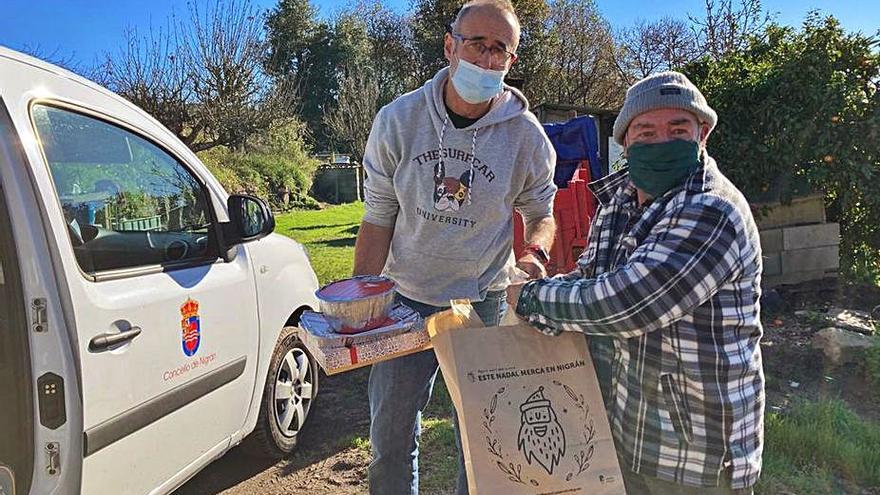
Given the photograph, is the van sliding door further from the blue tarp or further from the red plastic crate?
the blue tarp

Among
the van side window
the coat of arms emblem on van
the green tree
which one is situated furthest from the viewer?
the green tree

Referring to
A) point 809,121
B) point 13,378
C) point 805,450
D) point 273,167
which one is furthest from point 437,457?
point 273,167

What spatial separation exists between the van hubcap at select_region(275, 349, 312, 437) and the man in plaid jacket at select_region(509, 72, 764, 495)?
210 cm

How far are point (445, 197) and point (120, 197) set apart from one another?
133 cm

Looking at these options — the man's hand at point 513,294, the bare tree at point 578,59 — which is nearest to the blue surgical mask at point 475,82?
the man's hand at point 513,294

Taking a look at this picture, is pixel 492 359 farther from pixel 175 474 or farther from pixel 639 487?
pixel 175 474

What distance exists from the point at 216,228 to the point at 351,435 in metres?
1.59

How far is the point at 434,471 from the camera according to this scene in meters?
3.21

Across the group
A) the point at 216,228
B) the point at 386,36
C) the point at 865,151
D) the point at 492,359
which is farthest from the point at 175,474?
the point at 386,36

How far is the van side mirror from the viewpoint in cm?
273

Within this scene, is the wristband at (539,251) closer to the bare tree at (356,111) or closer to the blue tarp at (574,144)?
the blue tarp at (574,144)

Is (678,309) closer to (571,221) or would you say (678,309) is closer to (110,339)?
A: (110,339)

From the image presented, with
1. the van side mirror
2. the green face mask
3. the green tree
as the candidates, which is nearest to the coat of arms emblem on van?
the van side mirror

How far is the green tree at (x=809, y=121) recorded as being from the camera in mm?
5172
